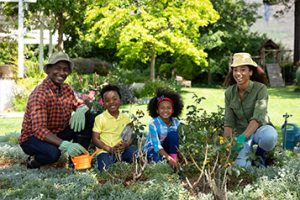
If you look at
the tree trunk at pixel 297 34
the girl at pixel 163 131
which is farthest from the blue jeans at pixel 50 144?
the tree trunk at pixel 297 34

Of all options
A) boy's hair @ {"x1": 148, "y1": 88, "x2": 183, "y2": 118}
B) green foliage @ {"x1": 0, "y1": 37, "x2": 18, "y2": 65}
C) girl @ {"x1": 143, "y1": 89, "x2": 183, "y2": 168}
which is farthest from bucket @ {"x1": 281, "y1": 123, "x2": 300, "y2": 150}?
green foliage @ {"x1": 0, "y1": 37, "x2": 18, "y2": 65}

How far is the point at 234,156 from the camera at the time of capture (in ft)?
14.2

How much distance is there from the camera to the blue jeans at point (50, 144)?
4855 millimetres

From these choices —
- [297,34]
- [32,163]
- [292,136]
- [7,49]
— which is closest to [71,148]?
[32,163]

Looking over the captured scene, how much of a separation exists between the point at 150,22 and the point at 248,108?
10883 millimetres

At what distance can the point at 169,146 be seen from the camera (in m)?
5.10

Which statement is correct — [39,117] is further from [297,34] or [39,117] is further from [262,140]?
[297,34]

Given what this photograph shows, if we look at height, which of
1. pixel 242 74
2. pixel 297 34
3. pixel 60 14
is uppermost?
pixel 297 34

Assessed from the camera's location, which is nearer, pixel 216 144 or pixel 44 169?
pixel 216 144

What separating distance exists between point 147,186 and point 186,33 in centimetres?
1347

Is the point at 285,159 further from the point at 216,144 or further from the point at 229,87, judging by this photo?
the point at 216,144

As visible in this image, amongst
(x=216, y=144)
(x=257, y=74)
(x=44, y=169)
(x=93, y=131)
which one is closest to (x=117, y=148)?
(x=93, y=131)

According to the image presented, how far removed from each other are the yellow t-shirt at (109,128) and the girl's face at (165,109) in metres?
0.45

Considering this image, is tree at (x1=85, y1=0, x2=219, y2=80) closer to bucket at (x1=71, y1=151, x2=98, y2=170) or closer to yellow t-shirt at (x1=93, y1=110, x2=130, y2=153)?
yellow t-shirt at (x1=93, y1=110, x2=130, y2=153)
